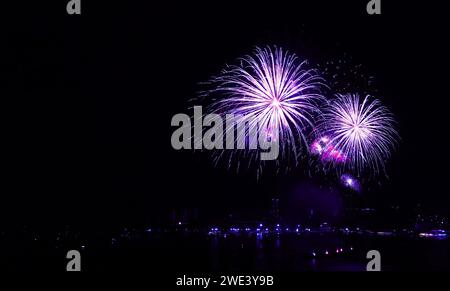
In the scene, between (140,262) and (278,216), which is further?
(278,216)

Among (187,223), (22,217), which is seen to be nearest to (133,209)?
(187,223)

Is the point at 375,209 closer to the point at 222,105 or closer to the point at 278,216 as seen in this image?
the point at 278,216

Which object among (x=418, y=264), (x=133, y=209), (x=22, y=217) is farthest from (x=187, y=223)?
(x=418, y=264)

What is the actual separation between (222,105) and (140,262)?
9633mm

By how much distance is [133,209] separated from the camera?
165 feet

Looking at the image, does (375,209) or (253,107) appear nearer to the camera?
(253,107)

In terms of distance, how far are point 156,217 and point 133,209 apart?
3.82 meters

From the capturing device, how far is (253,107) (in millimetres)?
18656
